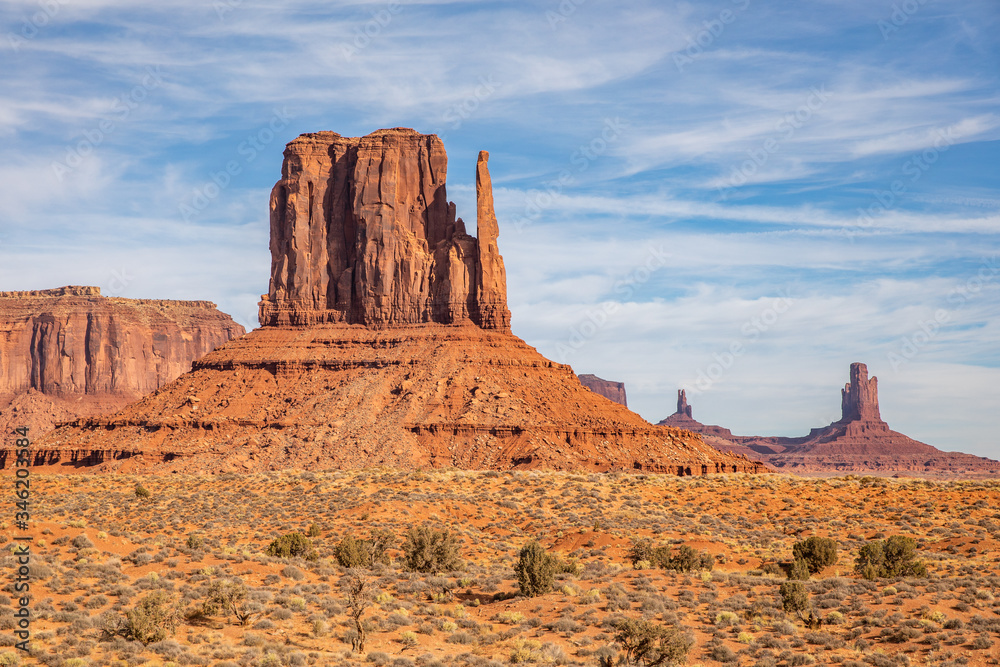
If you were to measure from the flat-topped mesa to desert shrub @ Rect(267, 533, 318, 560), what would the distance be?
57874 mm

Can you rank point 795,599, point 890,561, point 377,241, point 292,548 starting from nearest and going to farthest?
point 795,599 < point 890,561 < point 292,548 < point 377,241

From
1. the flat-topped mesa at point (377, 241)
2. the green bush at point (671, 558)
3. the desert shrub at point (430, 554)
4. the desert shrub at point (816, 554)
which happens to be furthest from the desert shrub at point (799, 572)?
the flat-topped mesa at point (377, 241)

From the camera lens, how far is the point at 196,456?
75.4 meters

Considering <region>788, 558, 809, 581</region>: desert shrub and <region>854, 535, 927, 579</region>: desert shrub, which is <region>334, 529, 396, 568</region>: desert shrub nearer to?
<region>788, 558, 809, 581</region>: desert shrub

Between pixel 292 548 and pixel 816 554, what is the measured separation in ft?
60.0

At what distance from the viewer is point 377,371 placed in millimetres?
87250

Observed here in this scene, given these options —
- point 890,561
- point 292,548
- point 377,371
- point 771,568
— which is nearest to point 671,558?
point 771,568

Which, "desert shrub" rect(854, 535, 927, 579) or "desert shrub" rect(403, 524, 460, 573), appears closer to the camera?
"desert shrub" rect(854, 535, 927, 579)

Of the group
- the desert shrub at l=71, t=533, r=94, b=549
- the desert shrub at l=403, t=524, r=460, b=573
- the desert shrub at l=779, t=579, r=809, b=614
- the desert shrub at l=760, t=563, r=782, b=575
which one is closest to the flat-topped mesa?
the desert shrub at l=403, t=524, r=460, b=573

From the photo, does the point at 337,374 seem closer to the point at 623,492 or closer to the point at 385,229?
the point at 385,229

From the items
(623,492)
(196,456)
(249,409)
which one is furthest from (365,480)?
(249,409)

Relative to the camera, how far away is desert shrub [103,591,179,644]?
21406 millimetres

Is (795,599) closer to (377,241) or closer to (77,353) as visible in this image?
(377,241)

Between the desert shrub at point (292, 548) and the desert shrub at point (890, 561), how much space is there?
18.5 metres
